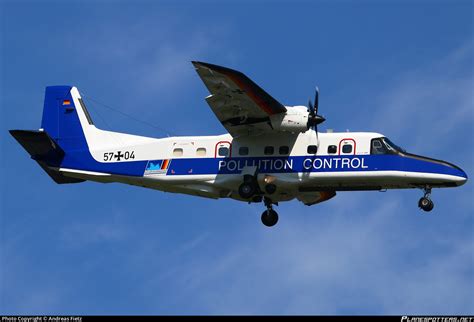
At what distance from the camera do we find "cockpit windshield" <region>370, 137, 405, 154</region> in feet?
88.2

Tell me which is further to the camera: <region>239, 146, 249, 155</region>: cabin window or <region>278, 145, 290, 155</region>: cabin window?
<region>239, 146, 249, 155</region>: cabin window

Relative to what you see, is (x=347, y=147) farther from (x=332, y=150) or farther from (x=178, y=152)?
(x=178, y=152)

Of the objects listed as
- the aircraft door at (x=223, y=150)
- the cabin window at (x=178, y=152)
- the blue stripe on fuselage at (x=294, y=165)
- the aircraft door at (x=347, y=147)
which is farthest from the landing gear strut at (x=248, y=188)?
the aircraft door at (x=347, y=147)

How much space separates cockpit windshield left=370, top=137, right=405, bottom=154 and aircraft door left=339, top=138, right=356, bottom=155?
54 cm

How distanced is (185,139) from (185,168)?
0.99 m

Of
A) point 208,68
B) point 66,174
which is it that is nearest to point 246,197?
point 208,68

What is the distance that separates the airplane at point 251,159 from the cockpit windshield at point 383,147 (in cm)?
3

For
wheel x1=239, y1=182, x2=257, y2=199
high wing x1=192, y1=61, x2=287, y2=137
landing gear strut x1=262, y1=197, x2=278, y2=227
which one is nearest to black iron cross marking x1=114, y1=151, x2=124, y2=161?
high wing x1=192, y1=61, x2=287, y2=137

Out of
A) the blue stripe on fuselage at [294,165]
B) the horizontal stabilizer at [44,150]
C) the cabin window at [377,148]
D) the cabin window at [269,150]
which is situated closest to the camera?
the blue stripe on fuselage at [294,165]

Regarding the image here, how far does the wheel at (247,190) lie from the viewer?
26970 millimetres

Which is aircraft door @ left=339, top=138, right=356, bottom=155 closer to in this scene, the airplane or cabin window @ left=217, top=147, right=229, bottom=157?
the airplane

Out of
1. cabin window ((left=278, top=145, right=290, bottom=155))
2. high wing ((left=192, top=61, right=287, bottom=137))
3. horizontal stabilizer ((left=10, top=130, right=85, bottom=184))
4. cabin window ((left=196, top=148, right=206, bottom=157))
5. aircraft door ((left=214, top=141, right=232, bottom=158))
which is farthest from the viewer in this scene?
horizontal stabilizer ((left=10, top=130, right=85, bottom=184))

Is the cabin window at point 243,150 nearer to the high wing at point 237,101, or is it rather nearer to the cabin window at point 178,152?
the high wing at point 237,101

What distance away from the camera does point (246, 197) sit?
27031 mm
